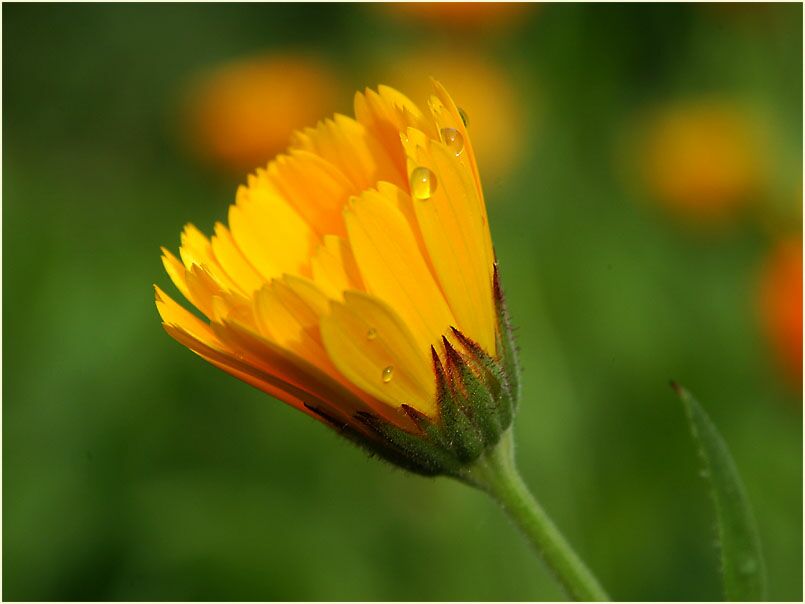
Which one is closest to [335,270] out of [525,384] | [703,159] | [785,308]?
[785,308]

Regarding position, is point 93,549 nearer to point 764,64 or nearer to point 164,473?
point 164,473

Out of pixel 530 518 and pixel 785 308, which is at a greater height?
pixel 530 518

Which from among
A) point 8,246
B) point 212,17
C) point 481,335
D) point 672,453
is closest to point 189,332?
point 481,335

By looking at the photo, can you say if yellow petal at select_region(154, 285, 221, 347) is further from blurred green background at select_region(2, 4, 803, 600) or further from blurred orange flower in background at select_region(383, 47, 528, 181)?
blurred orange flower in background at select_region(383, 47, 528, 181)

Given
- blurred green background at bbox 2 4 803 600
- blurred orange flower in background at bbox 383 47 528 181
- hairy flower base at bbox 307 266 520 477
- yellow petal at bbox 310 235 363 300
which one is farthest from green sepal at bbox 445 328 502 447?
blurred orange flower in background at bbox 383 47 528 181

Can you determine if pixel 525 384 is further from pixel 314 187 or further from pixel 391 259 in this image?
pixel 391 259

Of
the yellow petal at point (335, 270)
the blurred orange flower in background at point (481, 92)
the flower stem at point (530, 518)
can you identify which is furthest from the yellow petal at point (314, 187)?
the blurred orange flower in background at point (481, 92)
